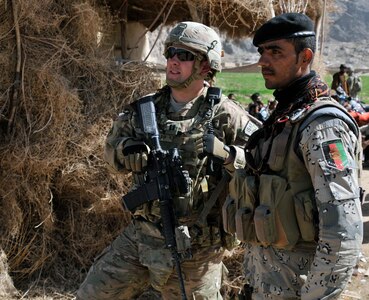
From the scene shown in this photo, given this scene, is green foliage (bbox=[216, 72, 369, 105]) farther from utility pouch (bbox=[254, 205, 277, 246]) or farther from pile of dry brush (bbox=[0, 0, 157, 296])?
utility pouch (bbox=[254, 205, 277, 246])

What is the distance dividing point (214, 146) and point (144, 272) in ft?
2.64

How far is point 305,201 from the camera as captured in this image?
173 centimetres

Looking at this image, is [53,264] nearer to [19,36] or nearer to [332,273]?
[19,36]

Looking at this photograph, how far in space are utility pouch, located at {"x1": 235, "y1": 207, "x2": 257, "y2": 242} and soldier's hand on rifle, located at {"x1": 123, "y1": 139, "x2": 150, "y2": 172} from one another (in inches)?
32.1

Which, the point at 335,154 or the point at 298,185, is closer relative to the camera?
the point at 335,154

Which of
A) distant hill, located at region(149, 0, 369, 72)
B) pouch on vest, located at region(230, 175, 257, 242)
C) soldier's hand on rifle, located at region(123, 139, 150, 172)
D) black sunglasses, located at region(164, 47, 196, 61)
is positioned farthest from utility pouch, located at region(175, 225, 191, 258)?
distant hill, located at region(149, 0, 369, 72)

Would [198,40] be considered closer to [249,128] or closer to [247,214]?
[249,128]

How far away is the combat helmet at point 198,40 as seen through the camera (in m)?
2.70

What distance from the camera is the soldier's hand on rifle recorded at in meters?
2.58

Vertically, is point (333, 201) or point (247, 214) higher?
point (333, 201)

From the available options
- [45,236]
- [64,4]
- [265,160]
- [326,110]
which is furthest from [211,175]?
[64,4]

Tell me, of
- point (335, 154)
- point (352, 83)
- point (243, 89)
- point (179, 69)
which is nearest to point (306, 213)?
point (335, 154)

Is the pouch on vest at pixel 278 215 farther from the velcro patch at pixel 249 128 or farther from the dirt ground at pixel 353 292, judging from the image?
the dirt ground at pixel 353 292

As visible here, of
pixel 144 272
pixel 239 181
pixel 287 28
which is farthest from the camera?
pixel 144 272
